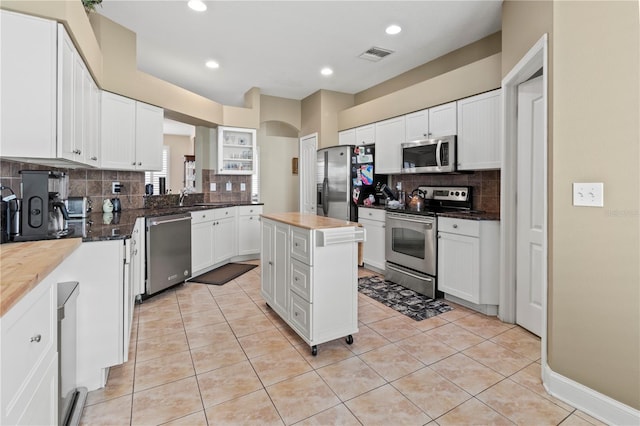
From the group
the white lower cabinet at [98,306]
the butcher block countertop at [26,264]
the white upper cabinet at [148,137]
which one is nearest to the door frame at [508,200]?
the white lower cabinet at [98,306]

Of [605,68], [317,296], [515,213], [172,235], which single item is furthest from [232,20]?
[515,213]

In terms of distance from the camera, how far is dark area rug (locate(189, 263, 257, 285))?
4.07 m

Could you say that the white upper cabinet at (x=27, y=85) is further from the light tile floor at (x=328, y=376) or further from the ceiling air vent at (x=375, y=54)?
the ceiling air vent at (x=375, y=54)

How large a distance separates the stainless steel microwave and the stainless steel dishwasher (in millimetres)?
2828

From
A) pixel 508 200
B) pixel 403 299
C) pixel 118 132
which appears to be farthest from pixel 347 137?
pixel 118 132

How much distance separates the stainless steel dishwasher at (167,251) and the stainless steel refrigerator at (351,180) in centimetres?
217

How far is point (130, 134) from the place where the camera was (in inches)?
137

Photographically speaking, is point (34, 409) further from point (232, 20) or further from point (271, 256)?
point (232, 20)

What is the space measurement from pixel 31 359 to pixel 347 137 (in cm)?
481

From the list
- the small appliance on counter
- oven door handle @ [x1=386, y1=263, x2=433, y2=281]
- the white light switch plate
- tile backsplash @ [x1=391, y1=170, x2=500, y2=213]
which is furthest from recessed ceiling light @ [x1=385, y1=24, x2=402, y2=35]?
the small appliance on counter

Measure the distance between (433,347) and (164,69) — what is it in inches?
191

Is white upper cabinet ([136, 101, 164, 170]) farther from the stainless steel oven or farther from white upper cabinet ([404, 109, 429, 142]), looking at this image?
white upper cabinet ([404, 109, 429, 142])

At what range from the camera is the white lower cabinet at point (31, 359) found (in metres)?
0.84

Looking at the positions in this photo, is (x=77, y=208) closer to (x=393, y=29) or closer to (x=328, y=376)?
(x=328, y=376)
